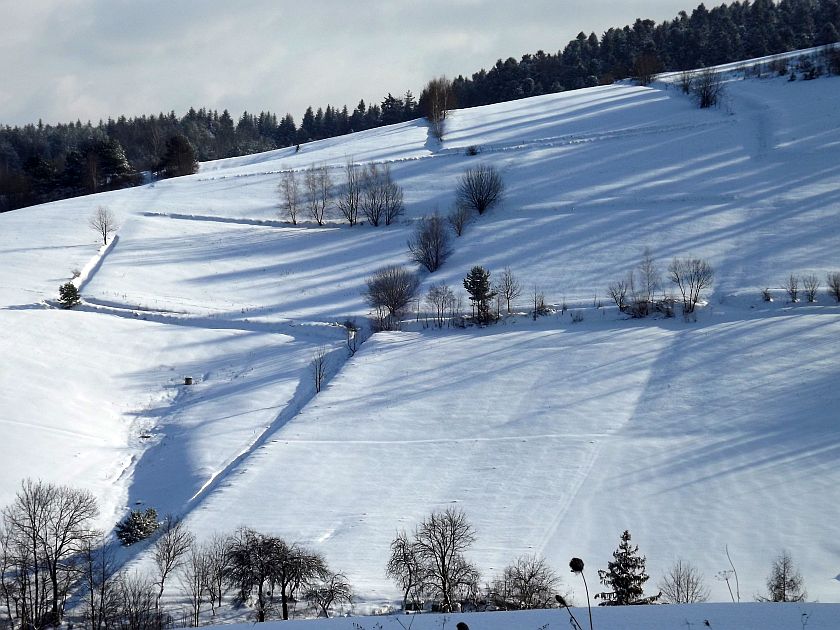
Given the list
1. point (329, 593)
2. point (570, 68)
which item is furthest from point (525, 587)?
point (570, 68)

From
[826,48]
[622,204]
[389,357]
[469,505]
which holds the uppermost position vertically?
[826,48]

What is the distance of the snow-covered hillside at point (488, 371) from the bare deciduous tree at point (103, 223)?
3.22ft

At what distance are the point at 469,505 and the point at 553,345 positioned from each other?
1623 centimetres

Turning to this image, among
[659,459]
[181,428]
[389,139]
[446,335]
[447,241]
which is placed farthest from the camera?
[389,139]

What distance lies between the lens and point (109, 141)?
303ft

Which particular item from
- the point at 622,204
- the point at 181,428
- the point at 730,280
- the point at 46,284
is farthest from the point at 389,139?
the point at 181,428

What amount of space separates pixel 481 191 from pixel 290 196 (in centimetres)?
1743

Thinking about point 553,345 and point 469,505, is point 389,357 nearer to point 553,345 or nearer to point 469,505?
point 553,345

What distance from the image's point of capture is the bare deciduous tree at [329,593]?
2150 cm

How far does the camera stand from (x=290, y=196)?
72.2m

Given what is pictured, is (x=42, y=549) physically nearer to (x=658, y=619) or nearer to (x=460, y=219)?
(x=658, y=619)

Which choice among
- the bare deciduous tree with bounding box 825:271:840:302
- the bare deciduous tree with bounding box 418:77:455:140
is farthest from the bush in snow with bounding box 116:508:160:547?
the bare deciduous tree with bounding box 418:77:455:140

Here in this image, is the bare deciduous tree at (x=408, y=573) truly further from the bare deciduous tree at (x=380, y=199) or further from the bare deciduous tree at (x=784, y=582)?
the bare deciduous tree at (x=380, y=199)

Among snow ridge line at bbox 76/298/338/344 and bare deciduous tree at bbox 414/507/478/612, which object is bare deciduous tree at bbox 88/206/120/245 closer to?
snow ridge line at bbox 76/298/338/344
